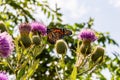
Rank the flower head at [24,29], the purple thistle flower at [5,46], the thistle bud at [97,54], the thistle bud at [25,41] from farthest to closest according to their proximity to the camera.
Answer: the flower head at [24,29] → the thistle bud at [97,54] → the thistle bud at [25,41] → the purple thistle flower at [5,46]

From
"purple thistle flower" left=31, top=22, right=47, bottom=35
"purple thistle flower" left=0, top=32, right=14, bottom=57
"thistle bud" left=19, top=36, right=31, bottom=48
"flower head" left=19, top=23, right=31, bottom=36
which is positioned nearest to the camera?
"purple thistle flower" left=0, top=32, right=14, bottom=57

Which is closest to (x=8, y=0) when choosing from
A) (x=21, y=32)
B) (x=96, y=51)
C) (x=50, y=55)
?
(x=50, y=55)

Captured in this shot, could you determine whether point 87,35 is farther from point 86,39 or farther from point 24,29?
point 24,29

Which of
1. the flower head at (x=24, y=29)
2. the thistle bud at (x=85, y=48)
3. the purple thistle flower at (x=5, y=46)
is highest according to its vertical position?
the flower head at (x=24, y=29)

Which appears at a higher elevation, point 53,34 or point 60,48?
point 53,34

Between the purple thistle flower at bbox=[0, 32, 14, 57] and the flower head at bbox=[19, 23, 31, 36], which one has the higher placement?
the flower head at bbox=[19, 23, 31, 36]

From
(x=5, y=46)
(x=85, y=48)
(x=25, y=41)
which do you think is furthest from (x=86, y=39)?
(x=5, y=46)

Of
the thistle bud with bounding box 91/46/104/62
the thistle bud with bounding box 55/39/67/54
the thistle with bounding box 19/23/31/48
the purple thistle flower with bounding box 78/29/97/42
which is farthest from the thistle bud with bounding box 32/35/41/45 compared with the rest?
the purple thistle flower with bounding box 78/29/97/42

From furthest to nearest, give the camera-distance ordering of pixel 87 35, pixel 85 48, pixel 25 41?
pixel 87 35, pixel 85 48, pixel 25 41

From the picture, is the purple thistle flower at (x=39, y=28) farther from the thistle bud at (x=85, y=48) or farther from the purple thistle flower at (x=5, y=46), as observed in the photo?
the purple thistle flower at (x=5, y=46)

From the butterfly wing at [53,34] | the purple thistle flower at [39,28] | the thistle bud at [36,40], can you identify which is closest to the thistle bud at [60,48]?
the butterfly wing at [53,34]

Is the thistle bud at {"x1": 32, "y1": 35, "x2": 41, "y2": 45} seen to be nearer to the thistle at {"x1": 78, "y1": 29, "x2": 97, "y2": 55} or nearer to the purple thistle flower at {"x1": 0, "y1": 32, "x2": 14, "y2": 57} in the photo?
the thistle at {"x1": 78, "y1": 29, "x2": 97, "y2": 55}
